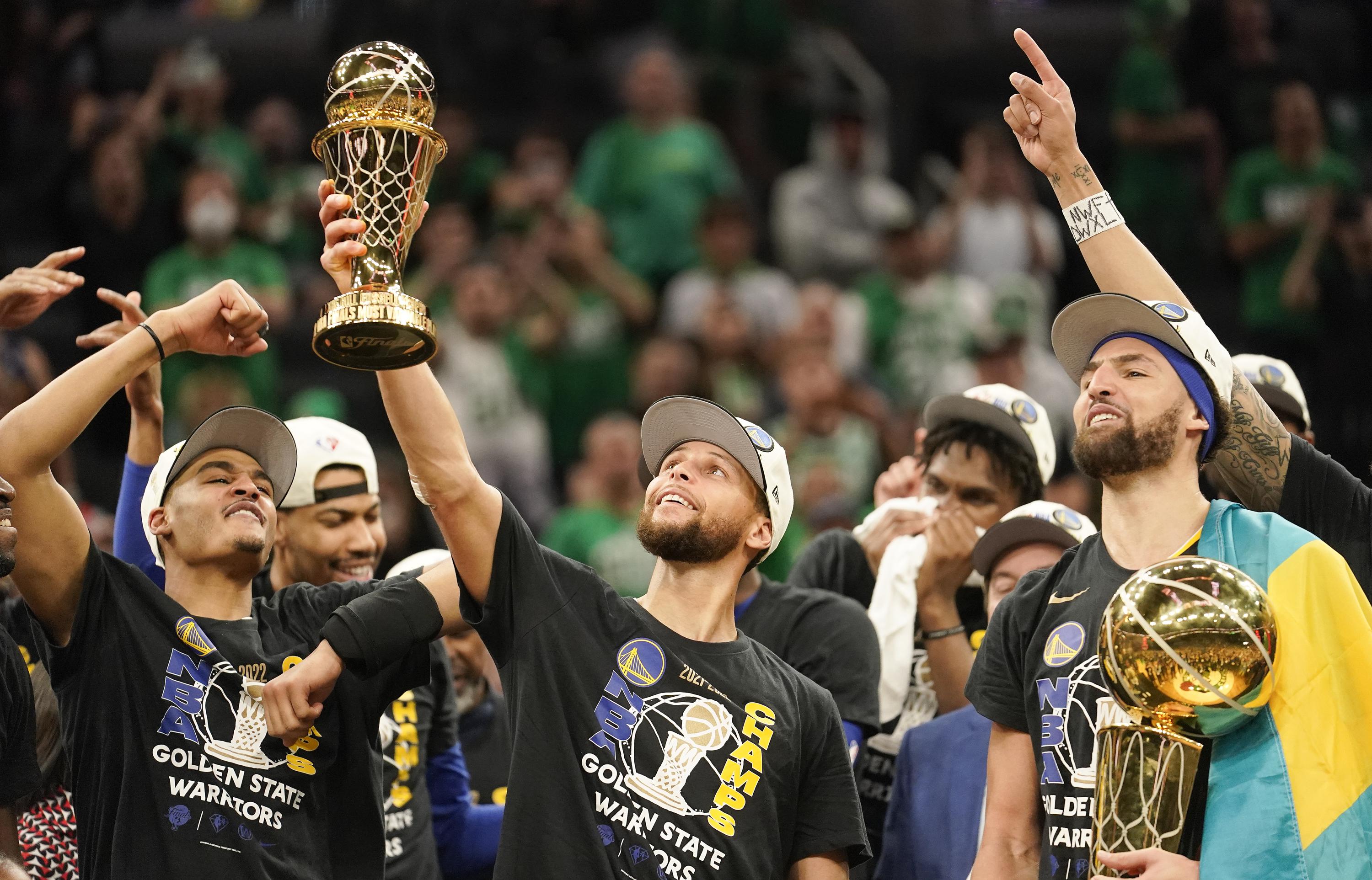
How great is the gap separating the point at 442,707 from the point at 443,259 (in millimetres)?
5221

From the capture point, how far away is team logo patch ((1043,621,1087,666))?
367 cm

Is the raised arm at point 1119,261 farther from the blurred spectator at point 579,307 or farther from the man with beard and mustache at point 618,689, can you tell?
the blurred spectator at point 579,307

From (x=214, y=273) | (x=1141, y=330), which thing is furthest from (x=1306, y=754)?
(x=214, y=273)

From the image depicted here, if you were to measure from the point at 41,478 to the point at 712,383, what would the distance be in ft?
18.3

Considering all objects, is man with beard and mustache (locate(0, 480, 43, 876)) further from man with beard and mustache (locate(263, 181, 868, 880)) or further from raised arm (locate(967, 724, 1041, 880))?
raised arm (locate(967, 724, 1041, 880))

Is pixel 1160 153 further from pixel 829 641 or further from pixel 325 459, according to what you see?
pixel 325 459

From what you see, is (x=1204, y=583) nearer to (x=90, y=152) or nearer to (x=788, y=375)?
(x=788, y=375)

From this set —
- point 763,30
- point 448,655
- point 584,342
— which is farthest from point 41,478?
point 763,30

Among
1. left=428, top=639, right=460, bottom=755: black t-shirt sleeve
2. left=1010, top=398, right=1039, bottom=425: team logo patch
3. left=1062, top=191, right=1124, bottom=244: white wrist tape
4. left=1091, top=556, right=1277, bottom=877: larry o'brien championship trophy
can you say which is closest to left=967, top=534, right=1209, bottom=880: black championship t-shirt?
left=1091, top=556, right=1277, bottom=877: larry o'brien championship trophy

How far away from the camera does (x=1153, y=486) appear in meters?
3.74

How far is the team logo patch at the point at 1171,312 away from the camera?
A: 3.86m

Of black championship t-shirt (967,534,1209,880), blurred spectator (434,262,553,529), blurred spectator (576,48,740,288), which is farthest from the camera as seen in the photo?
blurred spectator (576,48,740,288)

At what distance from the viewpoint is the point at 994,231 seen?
10.5m

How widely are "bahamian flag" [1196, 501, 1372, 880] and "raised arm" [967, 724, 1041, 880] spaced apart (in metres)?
0.56
